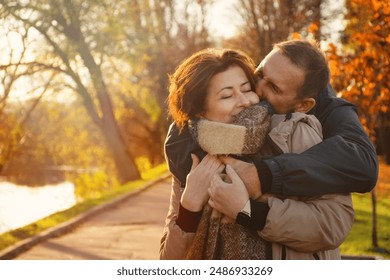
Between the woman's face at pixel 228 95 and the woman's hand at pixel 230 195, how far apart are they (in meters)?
0.22

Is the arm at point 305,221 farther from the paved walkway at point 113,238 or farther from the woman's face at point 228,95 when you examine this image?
the paved walkway at point 113,238

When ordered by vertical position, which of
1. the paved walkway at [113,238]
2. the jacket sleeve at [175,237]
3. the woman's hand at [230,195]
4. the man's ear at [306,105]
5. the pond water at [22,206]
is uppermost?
the man's ear at [306,105]

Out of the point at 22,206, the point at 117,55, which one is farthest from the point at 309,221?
the point at 117,55

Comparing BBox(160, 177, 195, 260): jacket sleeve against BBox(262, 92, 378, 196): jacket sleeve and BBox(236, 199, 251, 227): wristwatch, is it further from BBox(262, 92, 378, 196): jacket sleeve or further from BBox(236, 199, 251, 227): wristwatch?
BBox(262, 92, 378, 196): jacket sleeve

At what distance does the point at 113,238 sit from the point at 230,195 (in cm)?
568

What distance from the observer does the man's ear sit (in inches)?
89.7

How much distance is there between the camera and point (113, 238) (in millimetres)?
7574

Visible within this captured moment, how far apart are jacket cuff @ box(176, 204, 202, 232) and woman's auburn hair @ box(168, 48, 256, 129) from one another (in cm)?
33

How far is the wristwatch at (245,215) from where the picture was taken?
6.87 ft

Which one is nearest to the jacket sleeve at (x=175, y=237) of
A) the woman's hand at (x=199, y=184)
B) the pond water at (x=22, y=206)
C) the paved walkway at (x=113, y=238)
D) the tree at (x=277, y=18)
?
the woman's hand at (x=199, y=184)

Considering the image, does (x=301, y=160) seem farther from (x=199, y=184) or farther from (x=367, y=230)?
(x=367, y=230)

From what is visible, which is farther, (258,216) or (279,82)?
(279,82)

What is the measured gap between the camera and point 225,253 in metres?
2.19
